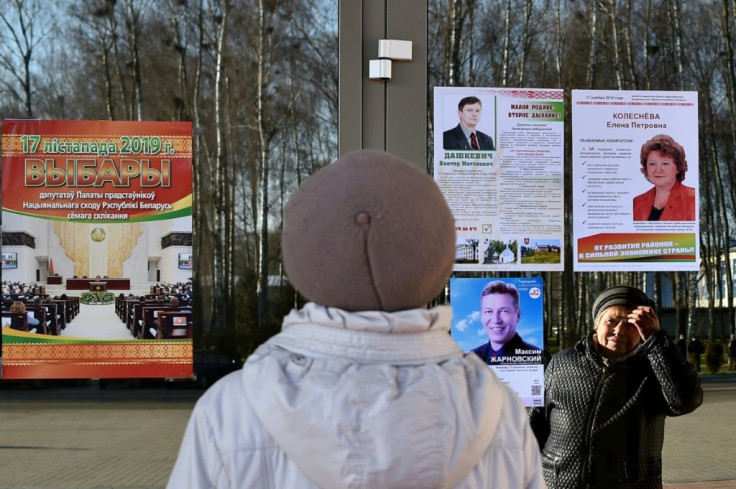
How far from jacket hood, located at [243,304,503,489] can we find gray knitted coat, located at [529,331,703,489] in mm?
2018

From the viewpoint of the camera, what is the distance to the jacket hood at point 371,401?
141 centimetres

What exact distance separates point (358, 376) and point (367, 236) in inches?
8.8

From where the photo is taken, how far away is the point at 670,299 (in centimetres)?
424

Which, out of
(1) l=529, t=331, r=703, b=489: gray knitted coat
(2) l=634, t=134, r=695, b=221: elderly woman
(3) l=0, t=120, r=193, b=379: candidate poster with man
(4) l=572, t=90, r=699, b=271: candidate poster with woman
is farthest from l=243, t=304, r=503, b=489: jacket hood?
(2) l=634, t=134, r=695, b=221: elderly woman

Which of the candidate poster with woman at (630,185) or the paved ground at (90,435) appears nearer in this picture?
the paved ground at (90,435)

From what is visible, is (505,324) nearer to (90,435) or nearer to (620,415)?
(620,415)

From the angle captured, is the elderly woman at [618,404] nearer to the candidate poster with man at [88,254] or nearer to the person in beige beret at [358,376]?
the candidate poster with man at [88,254]

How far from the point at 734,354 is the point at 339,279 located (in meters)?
3.39

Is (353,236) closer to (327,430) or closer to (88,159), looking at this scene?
(327,430)

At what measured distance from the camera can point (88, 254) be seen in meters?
3.95

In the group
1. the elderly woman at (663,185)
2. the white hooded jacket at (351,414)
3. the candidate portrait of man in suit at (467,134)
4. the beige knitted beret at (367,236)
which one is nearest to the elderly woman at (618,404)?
the elderly woman at (663,185)

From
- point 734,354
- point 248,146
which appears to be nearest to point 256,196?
point 248,146

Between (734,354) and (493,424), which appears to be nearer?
(493,424)

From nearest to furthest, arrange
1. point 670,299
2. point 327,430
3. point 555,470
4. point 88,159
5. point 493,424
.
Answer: point 327,430, point 493,424, point 555,470, point 88,159, point 670,299
